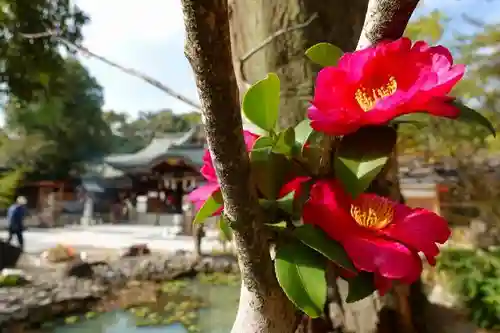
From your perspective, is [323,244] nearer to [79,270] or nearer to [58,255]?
[79,270]

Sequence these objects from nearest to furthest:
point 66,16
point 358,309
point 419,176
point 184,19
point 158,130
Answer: point 184,19 → point 358,309 → point 419,176 → point 66,16 → point 158,130

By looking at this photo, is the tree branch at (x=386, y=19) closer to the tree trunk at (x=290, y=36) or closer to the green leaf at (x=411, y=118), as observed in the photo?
the green leaf at (x=411, y=118)

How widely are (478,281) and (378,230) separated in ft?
3.62

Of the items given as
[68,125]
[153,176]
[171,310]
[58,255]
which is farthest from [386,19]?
[68,125]

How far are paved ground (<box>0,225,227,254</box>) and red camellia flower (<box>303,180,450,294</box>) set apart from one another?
314 cm

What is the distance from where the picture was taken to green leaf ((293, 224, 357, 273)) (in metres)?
0.16

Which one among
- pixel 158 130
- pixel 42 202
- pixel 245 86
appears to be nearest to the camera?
pixel 245 86

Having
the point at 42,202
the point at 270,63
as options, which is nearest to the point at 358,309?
the point at 270,63

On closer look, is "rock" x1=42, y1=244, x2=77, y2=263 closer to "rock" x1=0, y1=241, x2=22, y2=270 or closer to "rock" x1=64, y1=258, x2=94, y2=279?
"rock" x1=0, y1=241, x2=22, y2=270

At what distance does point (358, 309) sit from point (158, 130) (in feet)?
21.0

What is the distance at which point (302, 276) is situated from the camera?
0.17m

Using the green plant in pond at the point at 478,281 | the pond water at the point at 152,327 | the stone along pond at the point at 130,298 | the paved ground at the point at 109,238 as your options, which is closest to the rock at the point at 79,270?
the stone along pond at the point at 130,298

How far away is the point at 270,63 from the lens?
36 cm

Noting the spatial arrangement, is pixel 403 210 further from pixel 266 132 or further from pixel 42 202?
pixel 42 202
